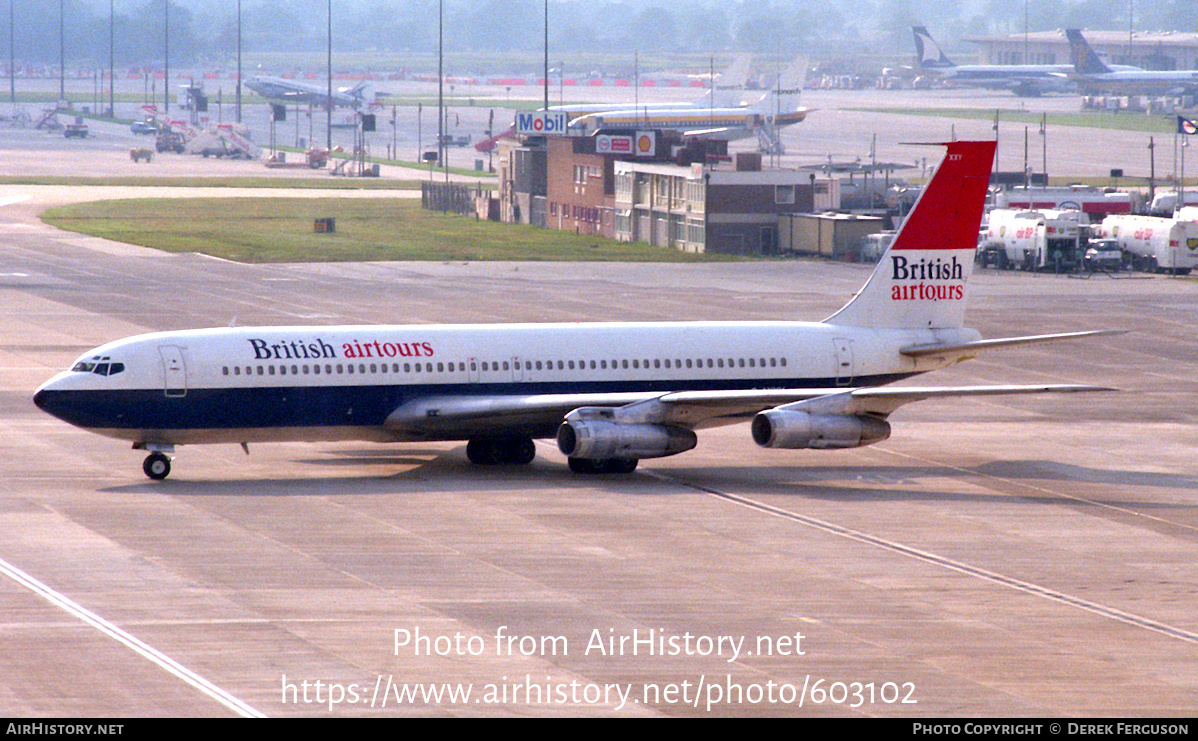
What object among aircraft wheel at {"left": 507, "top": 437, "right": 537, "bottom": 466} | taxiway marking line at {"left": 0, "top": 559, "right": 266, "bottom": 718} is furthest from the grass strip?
taxiway marking line at {"left": 0, "top": 559, "right": 266, "bottom": 718}

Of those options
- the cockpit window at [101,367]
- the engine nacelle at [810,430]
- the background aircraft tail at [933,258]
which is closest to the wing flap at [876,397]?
the engine nacelle at [810,430]

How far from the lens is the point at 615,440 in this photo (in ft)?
143

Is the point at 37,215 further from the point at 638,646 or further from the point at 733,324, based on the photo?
the point at 638,646

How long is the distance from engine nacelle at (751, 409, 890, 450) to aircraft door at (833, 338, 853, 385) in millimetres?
4561

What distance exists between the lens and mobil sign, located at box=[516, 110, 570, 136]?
145m

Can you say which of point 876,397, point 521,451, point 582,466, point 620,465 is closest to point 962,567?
point 876,397

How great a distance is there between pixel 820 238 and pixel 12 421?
75098 mm

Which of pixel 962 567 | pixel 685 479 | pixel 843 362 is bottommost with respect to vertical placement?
pixel 962 567

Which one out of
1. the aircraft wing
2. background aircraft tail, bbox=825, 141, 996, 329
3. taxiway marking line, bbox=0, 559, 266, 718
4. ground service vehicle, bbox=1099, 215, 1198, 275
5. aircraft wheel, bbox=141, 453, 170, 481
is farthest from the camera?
ground service vehicle, bbox=1099, 215, 1198, 275

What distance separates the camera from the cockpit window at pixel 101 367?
1677 inches

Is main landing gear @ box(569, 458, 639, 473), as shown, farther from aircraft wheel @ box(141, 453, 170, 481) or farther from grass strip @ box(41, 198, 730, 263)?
grass strip @ box(41, 198, 730, 263)

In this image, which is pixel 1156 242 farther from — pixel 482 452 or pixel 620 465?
pixel 482 452

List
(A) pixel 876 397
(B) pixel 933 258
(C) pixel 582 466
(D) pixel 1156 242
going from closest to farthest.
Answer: (A) pixel 876 397, (C) pixel 582 466, (B) pixel 933 258, (D) pixel 1156 242

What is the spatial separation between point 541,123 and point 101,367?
4228 inches
